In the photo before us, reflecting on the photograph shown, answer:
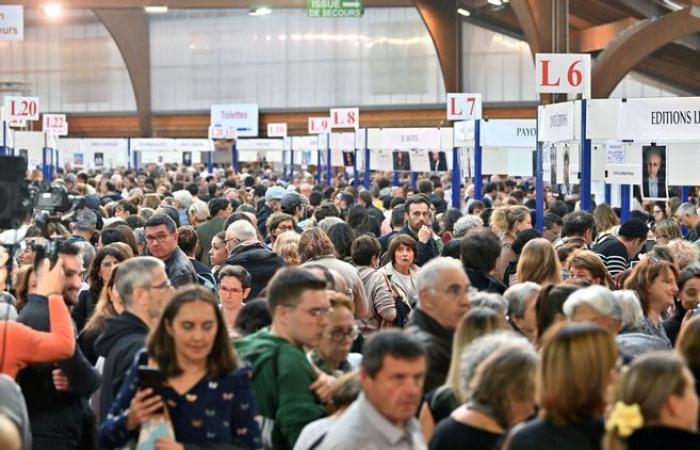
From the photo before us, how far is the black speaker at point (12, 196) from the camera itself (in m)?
6.44

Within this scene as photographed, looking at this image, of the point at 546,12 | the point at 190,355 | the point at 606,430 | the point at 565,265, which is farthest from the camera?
the point at 546,12

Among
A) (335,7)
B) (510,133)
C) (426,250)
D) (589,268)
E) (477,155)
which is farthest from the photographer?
(335,7)

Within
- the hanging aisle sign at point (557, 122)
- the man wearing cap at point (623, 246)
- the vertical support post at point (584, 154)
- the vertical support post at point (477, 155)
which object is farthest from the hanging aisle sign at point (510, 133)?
the man wearing cap at point (623, 246)

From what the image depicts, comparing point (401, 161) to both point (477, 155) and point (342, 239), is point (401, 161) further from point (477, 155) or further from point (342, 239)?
point (342, 239)

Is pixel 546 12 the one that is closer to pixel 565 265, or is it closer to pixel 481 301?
pixel 565 265

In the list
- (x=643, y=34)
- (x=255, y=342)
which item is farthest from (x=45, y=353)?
(x=643, y=34)

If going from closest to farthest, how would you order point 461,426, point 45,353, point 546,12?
point 461,426 < point 45,353 < point 546,12

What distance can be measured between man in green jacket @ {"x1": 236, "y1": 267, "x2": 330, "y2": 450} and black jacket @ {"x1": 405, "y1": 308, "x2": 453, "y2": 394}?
41 cm

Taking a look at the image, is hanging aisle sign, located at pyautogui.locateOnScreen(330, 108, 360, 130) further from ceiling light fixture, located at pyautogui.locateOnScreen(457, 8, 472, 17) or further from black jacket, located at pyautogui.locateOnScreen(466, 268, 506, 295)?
black jacket, located at pyautogui.locateOnScreen(466, 268, 506, 295)

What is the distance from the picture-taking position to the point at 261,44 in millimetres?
49500

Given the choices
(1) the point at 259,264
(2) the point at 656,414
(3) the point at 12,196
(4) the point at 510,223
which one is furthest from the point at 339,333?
(4) the point at 510,223

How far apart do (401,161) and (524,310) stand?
18072 mm

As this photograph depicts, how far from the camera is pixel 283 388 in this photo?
553 cm

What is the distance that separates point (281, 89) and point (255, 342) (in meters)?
44.2
